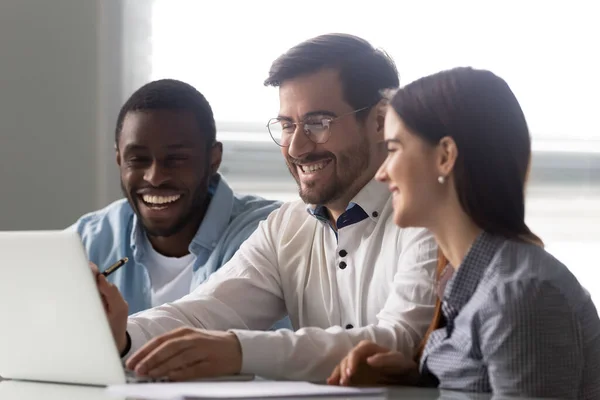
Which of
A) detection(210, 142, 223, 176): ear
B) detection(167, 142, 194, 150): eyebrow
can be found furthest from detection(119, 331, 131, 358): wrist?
detection(210, 142, 223, 176): ear

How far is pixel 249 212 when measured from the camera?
8.61 feet

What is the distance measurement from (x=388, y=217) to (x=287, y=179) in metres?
1.45

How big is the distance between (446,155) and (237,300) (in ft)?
2.48

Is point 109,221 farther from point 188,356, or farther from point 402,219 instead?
A: point 402,219

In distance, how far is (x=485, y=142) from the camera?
132 cm

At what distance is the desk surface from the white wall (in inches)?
73.3

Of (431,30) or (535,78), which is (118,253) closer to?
(431,30)

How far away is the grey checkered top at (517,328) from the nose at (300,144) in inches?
27.1

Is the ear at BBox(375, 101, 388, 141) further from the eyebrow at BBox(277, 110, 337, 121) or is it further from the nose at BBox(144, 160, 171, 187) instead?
the nose at BBox(144, 160, 171, 187)

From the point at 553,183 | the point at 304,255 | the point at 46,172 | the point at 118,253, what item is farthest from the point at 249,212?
the point at 553,183

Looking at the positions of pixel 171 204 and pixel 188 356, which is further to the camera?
pixel 171 204

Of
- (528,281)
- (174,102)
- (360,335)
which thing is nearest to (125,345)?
(360,335)

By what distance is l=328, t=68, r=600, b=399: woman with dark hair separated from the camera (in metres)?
1.23

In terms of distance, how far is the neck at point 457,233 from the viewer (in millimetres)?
1357
